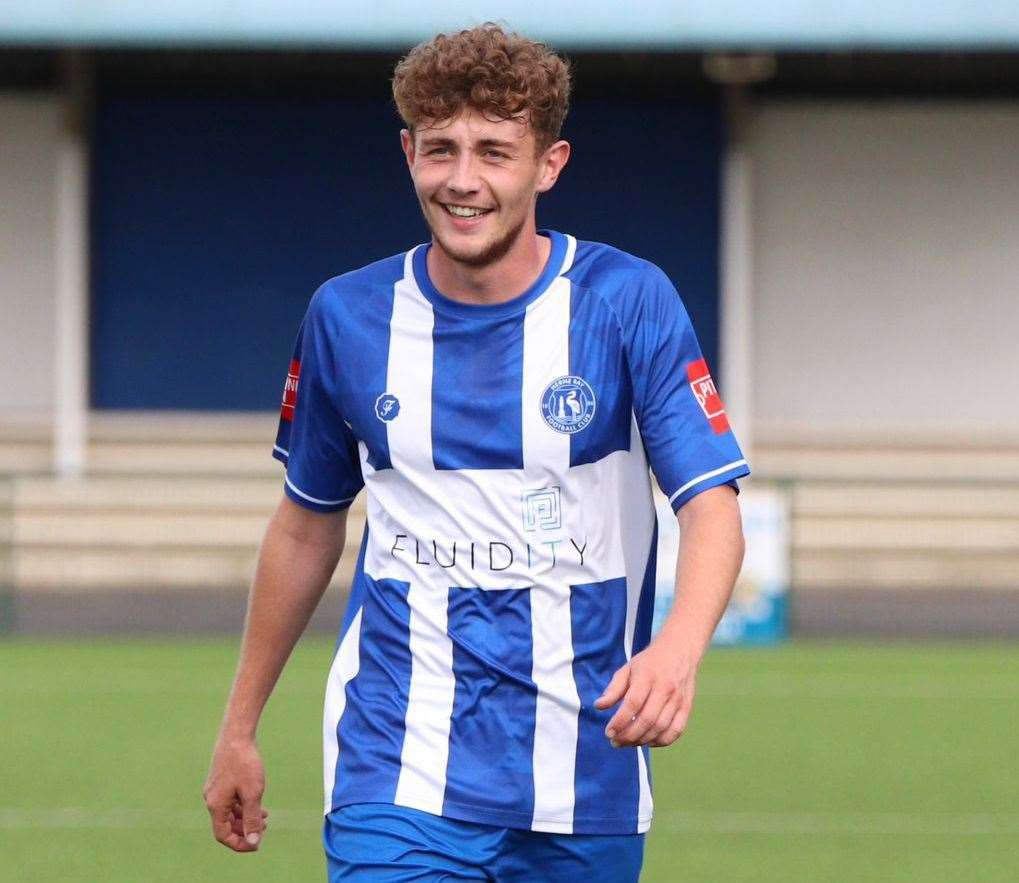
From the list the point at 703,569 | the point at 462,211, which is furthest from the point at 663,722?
the point at 462,211

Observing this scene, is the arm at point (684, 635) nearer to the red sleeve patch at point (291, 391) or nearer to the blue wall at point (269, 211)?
the red sleeve patch at point (291, 391)

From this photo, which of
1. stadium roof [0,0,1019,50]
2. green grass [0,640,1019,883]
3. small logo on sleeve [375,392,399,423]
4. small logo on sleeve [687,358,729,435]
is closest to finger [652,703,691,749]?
small logo on sleeve [687,358,729,435]

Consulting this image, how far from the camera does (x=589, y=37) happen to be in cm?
1617

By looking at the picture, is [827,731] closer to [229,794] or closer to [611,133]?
[229,794]

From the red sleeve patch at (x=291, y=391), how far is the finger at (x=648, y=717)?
40.8 inches

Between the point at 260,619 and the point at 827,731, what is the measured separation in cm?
699

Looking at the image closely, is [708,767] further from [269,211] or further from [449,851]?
[269,211]

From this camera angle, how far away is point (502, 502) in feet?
11.5

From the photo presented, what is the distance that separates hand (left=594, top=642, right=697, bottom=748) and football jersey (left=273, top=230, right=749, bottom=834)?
388mm

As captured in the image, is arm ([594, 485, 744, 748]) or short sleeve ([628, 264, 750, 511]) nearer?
arm ([594, 485, 744, 748])

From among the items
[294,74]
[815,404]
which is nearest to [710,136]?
[815,404]

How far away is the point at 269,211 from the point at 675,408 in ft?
50.9

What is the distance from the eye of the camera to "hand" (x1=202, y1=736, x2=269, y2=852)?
3.73m

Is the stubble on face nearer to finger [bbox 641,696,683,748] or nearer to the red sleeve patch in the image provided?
the red sleeve patch
